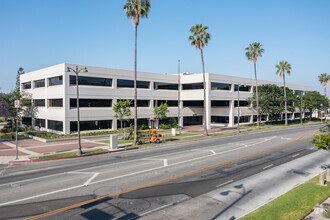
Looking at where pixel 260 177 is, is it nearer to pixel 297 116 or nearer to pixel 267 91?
pixel 267 91

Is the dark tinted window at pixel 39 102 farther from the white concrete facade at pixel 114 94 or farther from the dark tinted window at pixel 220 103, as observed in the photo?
the dark tinted window at pixel 220 103

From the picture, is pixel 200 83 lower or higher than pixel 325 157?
higher

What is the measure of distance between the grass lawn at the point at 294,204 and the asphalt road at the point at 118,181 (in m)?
3.64

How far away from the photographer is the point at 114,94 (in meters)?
44.8

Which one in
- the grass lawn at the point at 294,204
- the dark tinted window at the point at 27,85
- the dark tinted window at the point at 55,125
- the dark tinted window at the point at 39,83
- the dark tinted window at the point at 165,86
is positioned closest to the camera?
the grass lawn at the point at 294,204

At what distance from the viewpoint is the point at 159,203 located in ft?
37.7

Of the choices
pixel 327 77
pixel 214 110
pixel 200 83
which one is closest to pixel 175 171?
pixel 200 83

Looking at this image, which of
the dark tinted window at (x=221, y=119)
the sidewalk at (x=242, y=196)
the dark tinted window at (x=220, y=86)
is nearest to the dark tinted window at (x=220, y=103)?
the dark tinted window at (x=221, y=119)

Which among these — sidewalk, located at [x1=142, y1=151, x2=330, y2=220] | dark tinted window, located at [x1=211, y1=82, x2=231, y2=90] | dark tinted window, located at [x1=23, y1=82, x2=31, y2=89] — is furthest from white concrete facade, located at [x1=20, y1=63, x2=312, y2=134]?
sidewalk, located at [x1=142, y1=151, x2=330, y2=220]

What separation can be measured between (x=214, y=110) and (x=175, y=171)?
46512 mm

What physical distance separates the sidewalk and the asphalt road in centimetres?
63

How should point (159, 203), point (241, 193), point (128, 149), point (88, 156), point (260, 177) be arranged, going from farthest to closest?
point (128, 149)
point (88, 156)
point (260, 177)
point (241, 193)
point (159, 203)

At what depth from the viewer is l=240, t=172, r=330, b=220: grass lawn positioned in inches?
372

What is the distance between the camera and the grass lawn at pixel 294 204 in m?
9.45
